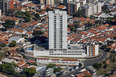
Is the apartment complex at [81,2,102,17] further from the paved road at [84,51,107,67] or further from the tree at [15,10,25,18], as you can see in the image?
the paved road at [84,51,107,67]

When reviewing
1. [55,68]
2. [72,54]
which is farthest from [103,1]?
[55,68]

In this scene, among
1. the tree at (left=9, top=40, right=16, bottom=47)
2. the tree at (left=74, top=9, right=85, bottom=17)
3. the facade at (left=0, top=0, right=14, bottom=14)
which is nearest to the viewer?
the tree at (left=9, top=40, right=16, bottom=47)

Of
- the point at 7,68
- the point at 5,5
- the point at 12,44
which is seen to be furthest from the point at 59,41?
the point at 5,5

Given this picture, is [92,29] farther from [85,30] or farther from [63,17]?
[63,17]

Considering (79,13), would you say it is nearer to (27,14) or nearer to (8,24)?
(27,14)

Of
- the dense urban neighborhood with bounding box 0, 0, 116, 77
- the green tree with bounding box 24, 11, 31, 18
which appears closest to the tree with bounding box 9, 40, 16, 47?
the dense urban neighborhood with bounding box 0, 0, 116, 77

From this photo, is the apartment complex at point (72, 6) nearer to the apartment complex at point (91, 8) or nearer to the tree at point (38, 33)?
the apartment complex at point (91, 8)

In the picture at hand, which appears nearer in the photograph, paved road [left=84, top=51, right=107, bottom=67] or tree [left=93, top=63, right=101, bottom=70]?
tree [left=93, top=63, right=101, bottom=70]

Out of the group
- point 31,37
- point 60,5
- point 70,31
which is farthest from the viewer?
point 60,5
